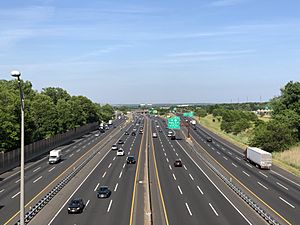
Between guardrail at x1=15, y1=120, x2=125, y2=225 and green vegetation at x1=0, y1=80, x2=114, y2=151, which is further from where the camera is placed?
green vegetation at x1=0, y1=80, x2=114, y2=151

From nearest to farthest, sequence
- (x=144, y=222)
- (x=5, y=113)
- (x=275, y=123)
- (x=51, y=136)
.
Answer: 1. (x=144, y=222)
2. (x=5, y=113)
3. (x=275, y=123)
4. (x=51, y=136)

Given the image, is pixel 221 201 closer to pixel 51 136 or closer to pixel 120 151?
pixel 120 151

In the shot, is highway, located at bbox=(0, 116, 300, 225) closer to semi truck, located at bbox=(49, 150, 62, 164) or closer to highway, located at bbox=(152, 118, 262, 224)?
highway, located at bbox=(152, 118, 262, 224)

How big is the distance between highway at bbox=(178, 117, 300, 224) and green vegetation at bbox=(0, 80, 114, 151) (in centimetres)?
4160

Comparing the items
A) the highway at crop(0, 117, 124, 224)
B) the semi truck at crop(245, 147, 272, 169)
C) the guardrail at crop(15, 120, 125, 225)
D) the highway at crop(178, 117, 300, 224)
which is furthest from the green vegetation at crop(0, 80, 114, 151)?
the semi truck at crop(245, 147, 272, 169)

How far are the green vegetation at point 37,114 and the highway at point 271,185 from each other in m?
41.6

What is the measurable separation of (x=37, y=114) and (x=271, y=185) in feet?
235

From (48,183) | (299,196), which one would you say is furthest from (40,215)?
(299,196)

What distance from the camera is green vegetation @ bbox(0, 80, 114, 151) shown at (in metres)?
67.2

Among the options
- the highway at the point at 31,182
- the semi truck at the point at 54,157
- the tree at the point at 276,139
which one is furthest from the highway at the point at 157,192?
the tree at the point at 276,139

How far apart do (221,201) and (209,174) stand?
57.9ft

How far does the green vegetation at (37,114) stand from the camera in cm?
6719

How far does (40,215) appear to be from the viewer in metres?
34.8

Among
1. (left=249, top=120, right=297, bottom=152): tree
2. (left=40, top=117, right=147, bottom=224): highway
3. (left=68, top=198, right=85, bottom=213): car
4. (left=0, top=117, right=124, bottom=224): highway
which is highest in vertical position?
(left=249, top=120, right=297, bottom=152): tree
